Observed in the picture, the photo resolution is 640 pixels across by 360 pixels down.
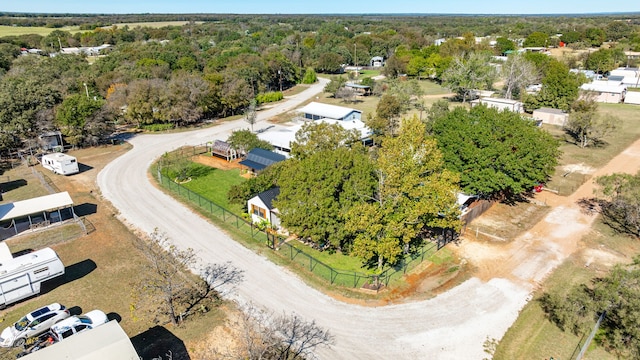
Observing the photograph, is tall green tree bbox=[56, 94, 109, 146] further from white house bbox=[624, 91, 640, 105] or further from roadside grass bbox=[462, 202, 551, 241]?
white house bbox=[624, 91, 640, 105]

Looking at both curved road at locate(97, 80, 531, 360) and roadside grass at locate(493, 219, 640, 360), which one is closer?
roadside grass at locate(493, 219, 640, 360)

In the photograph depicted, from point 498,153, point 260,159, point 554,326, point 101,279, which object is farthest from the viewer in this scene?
point 260,159

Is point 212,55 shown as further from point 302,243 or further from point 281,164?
point 302,243

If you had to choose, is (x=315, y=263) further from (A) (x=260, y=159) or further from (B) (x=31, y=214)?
(B) (x=31, y=214)

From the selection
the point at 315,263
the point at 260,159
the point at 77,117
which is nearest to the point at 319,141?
the point at 260,159

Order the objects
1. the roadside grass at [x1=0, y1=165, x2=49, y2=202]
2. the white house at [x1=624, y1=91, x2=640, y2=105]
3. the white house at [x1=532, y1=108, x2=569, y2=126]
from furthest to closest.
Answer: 1. the white house at [x1=624, y1=91, x2=640, y2=105]
2. the white house at [x1=532, y1=108, x2=569, y2=126]
3. the roadside grass at [x1=0, y1=165, x2=49, y2=202]

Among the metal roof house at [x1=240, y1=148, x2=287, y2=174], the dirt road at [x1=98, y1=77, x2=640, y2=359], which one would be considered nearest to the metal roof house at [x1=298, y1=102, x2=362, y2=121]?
the metal roof house at [x1=240, y1=148, x2=287, y2=174]

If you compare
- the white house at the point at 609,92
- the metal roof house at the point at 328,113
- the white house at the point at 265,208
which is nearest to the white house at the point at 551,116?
the white house at the point at 609,92
